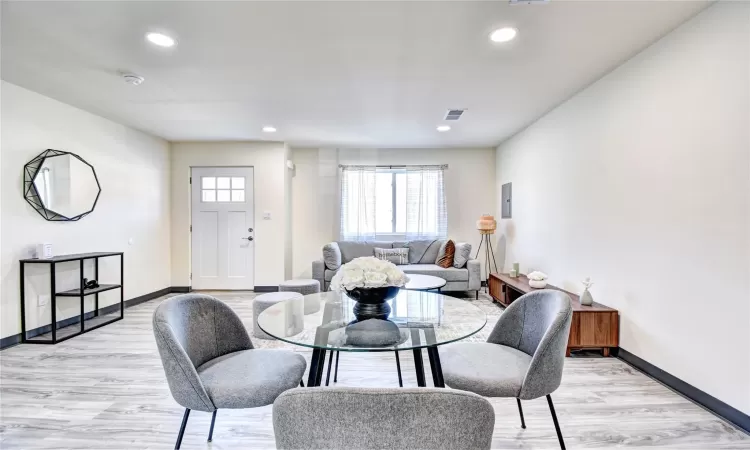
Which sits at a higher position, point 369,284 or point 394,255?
point 369,284

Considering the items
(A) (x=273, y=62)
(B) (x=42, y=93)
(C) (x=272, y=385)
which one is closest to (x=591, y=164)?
(A) (x=273, y=62)

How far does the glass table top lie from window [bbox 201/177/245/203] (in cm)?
390

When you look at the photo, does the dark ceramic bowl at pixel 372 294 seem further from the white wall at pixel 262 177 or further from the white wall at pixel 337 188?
the white wall at pixel 337 188

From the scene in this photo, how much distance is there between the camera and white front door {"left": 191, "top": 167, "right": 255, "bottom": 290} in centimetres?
557

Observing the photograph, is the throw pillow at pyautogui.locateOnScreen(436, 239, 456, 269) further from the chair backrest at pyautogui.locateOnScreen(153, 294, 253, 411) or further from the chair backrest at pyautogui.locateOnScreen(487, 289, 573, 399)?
the chair backrest at pyautogui.locateOnScreen(153, 294, 253, 411)

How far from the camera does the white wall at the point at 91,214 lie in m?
3.16

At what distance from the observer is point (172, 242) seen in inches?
220

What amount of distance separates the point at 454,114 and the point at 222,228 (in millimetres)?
Answer: 3916

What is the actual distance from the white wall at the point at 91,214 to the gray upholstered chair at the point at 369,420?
3.90m

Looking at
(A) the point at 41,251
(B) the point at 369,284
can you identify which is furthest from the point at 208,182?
(B) the point at 369,284

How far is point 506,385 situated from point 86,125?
192 inches

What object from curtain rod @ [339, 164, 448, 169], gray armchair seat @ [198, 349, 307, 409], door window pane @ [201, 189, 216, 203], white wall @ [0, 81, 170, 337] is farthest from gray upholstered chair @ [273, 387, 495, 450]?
door window pane @ [201, 189, 216, 203]

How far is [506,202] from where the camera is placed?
5.49 m

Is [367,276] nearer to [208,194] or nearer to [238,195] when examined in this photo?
[238,195]
